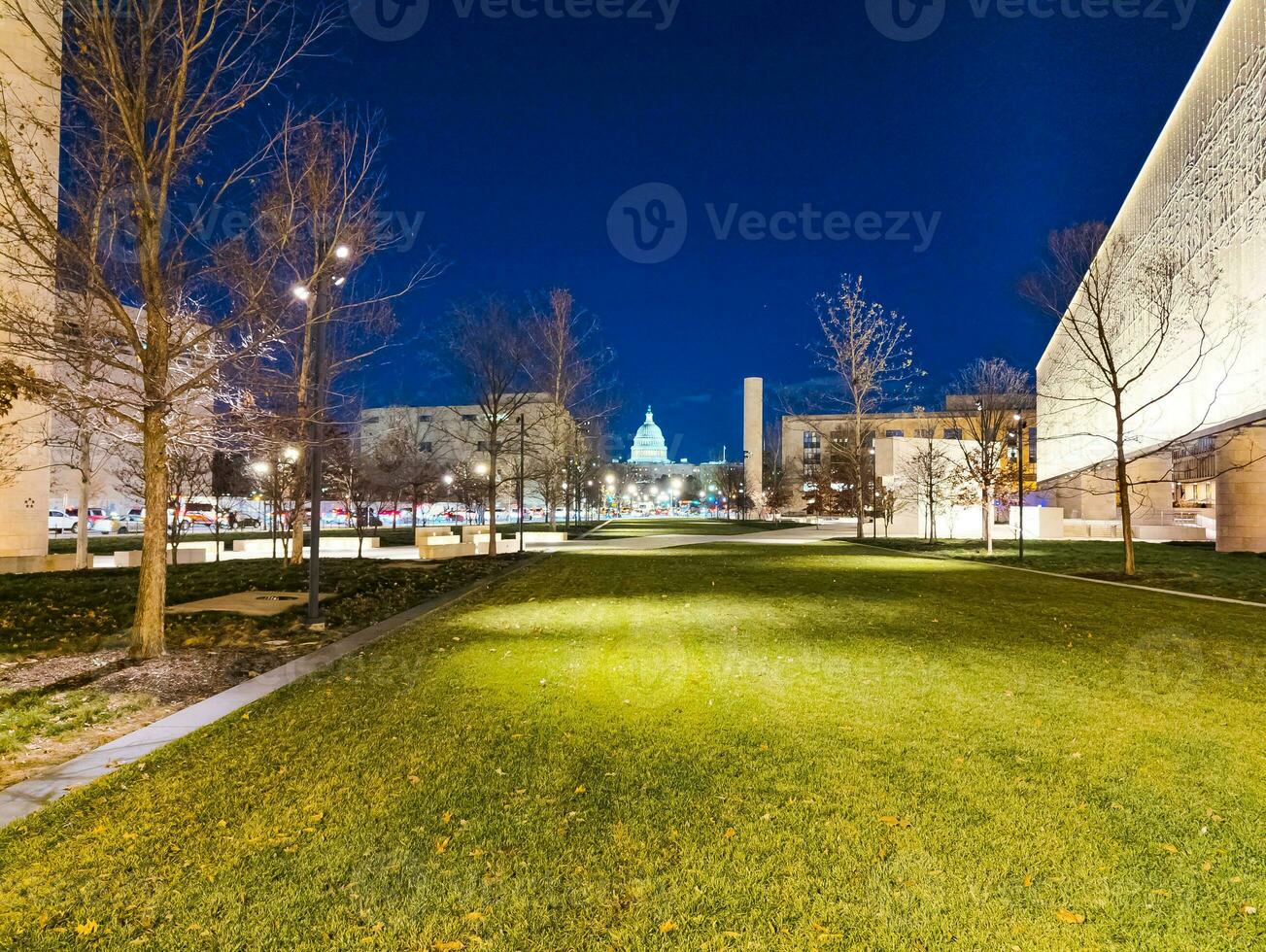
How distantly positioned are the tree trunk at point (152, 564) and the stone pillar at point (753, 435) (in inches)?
3066

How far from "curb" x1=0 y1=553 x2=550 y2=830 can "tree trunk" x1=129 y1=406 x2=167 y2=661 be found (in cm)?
178

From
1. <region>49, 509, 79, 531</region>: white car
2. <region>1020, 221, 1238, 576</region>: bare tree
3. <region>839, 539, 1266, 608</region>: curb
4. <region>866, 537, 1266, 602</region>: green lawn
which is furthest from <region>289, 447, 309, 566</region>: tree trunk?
<region>49, 509, 79, 531</region>: white car

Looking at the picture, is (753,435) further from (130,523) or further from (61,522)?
(61,522)

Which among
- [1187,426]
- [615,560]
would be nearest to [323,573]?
[615,560]

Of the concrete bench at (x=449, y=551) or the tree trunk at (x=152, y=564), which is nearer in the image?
the tree trunk at (x=152, y=564)

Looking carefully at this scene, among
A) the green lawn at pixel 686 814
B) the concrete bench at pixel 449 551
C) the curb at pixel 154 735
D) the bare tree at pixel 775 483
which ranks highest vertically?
the bare tree at pixel 775 483

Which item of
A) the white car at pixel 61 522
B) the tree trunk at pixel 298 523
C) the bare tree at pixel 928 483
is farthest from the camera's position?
the white car at pixel 61 522

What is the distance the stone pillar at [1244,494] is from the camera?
30766 mm

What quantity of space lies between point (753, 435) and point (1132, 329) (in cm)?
4512

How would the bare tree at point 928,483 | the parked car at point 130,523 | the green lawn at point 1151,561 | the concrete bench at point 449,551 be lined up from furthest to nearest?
the parked car at point 130,523 → the bare tree at point 928,483 → the concrete bench at point 449,551 → the green lawn at point 1151,561

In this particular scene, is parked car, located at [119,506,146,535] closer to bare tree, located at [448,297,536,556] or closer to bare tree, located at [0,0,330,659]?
bare tree, located at [448,297,536,556]

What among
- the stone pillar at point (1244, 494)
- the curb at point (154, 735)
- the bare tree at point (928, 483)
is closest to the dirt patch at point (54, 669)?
the curb at point (154, 735)

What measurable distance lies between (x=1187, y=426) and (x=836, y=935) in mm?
45610

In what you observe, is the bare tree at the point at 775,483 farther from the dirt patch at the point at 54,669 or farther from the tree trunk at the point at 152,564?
the dirt patch at the point at 54,669
